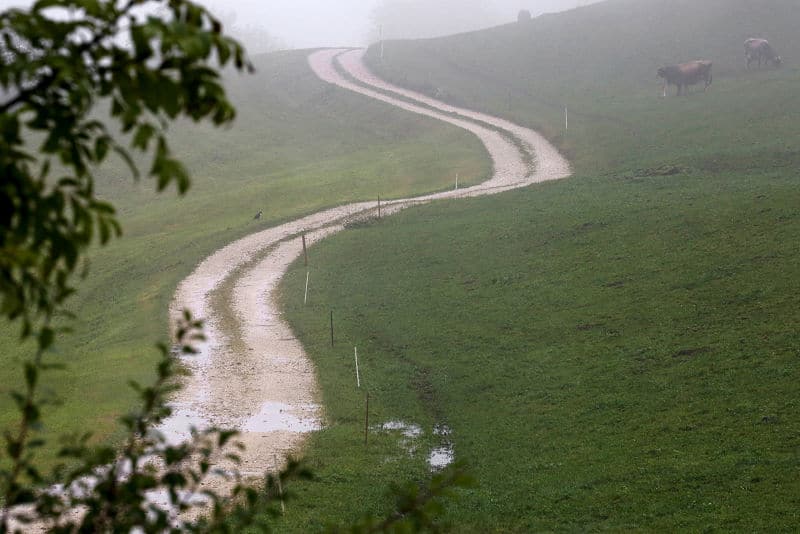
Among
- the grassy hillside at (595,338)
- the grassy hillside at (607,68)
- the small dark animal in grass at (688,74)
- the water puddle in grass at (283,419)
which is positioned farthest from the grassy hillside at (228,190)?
the small dark animal in grass at (688,74)

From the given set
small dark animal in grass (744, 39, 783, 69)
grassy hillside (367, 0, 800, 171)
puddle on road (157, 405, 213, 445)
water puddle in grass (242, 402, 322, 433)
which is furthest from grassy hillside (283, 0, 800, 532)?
small dark animal in grass (744, 39, 783, 69)

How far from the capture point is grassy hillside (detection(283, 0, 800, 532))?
1627 centimetres

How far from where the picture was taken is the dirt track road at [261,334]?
21688 millimetres

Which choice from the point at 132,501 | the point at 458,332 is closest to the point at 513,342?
the point at 458,332

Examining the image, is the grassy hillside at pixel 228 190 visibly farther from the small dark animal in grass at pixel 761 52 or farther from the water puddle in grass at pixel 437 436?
the small dark animal in grass at pixel 761 52

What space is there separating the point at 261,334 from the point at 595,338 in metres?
11.4

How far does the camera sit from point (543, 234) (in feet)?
111

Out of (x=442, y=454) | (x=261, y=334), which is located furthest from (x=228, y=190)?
(x=442, y=454)

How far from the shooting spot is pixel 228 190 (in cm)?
5534

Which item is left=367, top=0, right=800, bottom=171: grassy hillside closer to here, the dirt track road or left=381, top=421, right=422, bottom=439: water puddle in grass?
the dirt track road

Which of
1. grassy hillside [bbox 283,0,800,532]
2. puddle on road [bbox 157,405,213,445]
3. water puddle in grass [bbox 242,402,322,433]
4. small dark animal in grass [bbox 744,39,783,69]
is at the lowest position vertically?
water puddle in grass [bbox 242,402,322,433]

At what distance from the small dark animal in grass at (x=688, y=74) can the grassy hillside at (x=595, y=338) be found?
23.2 ft

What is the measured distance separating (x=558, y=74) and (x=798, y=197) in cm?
4425

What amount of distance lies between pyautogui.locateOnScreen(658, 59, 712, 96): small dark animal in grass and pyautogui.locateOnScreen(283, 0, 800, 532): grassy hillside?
7.06 metres
